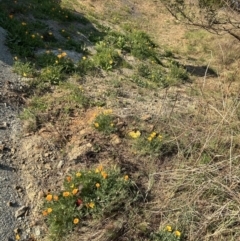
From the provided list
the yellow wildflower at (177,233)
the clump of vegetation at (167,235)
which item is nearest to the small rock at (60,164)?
the clump of vegetation at (167,235)

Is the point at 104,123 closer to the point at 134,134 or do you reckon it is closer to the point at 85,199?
the point at 134,134

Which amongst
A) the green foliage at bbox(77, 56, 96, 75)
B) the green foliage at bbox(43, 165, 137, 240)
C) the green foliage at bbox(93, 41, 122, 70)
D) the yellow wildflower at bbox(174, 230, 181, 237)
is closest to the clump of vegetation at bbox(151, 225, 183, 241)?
the yellow wildflower at bbox(174, 230, 181, 237)

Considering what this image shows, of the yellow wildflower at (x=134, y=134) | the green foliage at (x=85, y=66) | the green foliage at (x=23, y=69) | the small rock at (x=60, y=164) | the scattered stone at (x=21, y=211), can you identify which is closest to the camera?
the scattered stone at (x=21, y=211)

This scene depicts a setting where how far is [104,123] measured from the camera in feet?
17.9

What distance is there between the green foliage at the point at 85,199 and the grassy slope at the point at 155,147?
116 millimetres

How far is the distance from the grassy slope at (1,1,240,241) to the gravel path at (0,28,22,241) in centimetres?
24

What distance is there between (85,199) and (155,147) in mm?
1368

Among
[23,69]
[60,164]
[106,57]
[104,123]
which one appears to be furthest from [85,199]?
[106,57]

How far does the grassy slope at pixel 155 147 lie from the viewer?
404 centimetres

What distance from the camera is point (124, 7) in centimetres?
1358

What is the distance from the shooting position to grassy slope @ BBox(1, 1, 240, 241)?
4.04 m

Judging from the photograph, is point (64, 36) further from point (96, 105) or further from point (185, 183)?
point (185, 183)

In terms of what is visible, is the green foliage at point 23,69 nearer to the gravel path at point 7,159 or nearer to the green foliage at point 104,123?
the gravel path at point 7,159

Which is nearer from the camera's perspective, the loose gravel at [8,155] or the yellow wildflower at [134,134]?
the loose gravel at [8,155]
